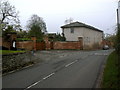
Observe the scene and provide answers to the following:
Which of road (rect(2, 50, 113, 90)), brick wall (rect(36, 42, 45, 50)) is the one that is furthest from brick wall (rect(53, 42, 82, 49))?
road (rect(2, 50, 113, 90))

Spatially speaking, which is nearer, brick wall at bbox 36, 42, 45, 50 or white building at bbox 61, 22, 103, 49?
brick wall at bbox 36, 42, 45, 50

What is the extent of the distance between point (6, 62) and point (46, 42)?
102 feet

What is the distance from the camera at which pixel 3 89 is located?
32.8 feet

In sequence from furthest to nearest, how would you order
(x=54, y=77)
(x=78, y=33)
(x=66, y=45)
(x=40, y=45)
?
(x=78, y=33)
(x=66, y=45)
(x=40, y=45)
(x=54, y=77)

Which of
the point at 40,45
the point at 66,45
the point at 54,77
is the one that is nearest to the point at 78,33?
the point at 66,45

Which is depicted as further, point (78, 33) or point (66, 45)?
point (78, 33)

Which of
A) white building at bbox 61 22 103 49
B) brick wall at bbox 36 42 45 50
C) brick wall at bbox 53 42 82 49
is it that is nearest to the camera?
brick wall at bbox 36 42 45 50

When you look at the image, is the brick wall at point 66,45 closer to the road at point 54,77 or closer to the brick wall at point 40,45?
the brick wall at point 40,45

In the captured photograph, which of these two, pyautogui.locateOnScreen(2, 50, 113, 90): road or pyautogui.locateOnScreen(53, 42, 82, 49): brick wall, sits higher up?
pyautogui.locateOnScreen(53, 42, 82, 49): brick wall

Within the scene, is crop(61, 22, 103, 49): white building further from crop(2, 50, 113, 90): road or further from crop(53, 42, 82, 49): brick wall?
crop(2, 50, 113, 90): road

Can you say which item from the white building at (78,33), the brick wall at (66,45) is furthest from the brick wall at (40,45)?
the white building at (78,33)

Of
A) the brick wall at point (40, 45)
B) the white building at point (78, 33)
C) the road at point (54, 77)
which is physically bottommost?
the road at point (54, 77)

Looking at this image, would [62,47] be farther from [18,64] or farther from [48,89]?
[48,89]

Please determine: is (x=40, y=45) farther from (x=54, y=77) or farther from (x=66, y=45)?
(x=54, y=77)
